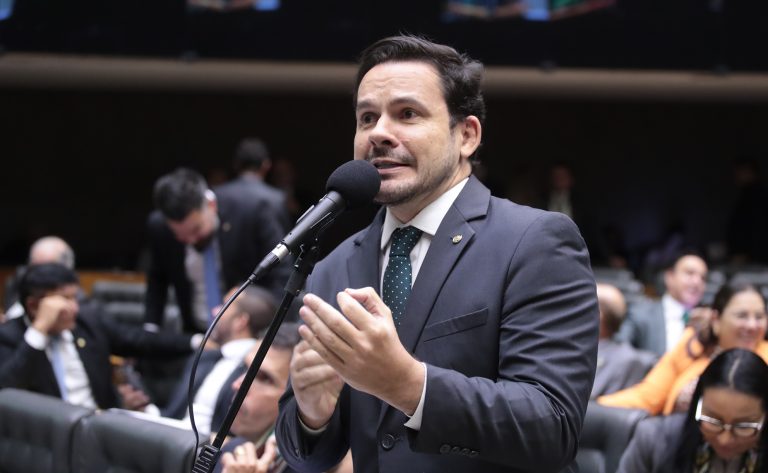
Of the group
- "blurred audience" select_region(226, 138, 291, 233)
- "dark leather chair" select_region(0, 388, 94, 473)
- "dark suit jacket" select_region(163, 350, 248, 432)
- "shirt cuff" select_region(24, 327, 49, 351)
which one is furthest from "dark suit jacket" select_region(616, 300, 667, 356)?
"dark leather chair" select_region(0, 388, 94, 473)

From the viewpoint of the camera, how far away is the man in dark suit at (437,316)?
4.48ft

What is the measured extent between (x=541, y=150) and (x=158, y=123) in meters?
4.39

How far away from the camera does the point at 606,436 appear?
309cm

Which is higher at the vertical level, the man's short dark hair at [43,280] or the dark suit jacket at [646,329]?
the man's short dark hair at [43,280]

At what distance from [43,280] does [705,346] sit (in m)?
2.60

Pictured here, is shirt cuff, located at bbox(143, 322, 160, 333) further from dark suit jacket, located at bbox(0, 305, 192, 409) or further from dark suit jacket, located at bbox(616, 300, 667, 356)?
dark suit jacket, located at bbox(616, 300, 667, 356)

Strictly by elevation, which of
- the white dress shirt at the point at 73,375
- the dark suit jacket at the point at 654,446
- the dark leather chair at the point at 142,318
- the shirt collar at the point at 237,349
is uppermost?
the dark suit jacket at the point at 654,446

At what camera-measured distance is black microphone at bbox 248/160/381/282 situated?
1.44 metres

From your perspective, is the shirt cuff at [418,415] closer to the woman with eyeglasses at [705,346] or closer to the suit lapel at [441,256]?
the suit lapel at [441,256]

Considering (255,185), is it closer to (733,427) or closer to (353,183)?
(733,427)

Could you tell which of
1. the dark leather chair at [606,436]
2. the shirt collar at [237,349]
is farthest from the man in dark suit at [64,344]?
the dark leather chair at [606,436]

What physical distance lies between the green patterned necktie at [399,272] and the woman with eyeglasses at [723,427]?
1396mm

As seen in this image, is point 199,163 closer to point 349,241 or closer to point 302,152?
point 302,152

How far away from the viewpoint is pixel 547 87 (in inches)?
405
